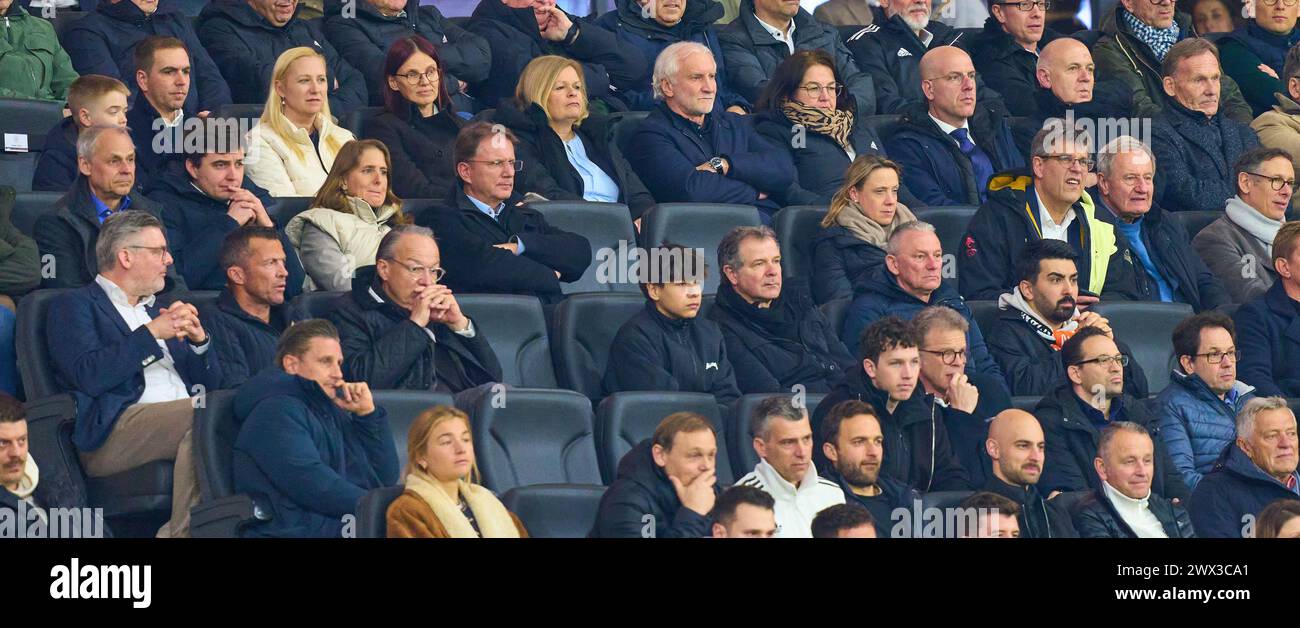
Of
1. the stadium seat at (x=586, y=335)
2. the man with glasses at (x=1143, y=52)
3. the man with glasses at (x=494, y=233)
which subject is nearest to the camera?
the stadium seat at (x=586, y=335)

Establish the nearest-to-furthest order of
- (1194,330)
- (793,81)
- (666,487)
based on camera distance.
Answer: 1. (666,487)
2. (1194,330)
3. (793,81)

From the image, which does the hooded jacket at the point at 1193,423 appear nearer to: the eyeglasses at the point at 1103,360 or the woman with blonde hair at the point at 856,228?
the eyeglasses at the point at 1103,360

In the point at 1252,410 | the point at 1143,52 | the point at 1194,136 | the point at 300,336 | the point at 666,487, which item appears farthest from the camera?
the point at 1143,52

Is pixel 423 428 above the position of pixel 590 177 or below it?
below

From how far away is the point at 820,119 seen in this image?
7.38 m

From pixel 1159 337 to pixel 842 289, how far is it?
0.93 meters

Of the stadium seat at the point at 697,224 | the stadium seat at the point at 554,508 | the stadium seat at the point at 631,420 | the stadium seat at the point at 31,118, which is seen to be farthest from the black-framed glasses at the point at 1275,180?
the stadium seat at the point at 31,118

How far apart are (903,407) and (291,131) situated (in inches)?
81.6

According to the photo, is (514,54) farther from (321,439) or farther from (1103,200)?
(321,439)

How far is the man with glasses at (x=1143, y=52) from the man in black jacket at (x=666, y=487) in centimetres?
Result: 328

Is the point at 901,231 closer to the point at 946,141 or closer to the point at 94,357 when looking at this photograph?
the point at 946,141

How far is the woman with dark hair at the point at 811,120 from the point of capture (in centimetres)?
734

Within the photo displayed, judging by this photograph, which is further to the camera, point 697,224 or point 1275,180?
point 1275,180

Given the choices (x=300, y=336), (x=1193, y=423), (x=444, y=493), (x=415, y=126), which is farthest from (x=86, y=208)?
(x=1193, y=423)
